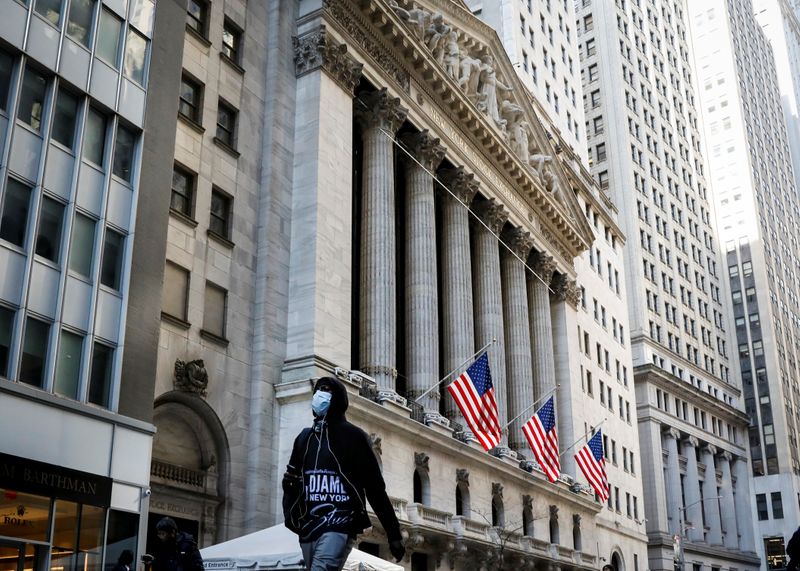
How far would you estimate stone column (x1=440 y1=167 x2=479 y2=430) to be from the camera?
4619 centimetres

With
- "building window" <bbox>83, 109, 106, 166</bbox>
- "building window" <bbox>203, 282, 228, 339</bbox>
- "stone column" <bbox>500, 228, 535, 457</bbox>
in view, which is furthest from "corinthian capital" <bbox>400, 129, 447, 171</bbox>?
"building window" <bbox>83, 109, 106, 166</bbox>

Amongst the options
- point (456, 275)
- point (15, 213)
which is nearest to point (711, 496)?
point (456, 275)

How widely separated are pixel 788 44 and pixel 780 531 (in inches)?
3854

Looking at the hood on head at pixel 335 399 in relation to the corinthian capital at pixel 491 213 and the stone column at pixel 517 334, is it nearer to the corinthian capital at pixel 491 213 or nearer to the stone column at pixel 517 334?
the stone column at pixel 517 334

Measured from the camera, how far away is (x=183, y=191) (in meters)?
32.8

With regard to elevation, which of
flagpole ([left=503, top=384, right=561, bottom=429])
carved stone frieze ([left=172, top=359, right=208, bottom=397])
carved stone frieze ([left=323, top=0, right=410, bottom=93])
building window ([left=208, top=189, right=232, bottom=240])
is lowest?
carved stone frieze ([left=172, top=359, right=208, bottom=397])

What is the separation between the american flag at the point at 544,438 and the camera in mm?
41062

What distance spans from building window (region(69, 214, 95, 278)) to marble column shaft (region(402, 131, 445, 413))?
1913cm

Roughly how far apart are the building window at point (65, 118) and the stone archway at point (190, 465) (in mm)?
8438

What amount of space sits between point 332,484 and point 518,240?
4879 cm

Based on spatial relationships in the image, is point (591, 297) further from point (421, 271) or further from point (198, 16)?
point (198, 16)

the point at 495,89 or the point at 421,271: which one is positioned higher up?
the point at 495,89

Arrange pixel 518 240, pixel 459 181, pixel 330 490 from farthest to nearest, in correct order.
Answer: pixel 518 240
pixel 459 181
pixel 330 490

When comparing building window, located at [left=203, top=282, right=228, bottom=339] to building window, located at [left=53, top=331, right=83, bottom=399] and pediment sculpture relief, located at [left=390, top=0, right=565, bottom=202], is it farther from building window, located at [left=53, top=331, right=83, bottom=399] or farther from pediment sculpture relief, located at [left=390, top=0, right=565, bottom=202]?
pediment sculpture relief, located at [left=390, top=0, right=565, bottom=202]
